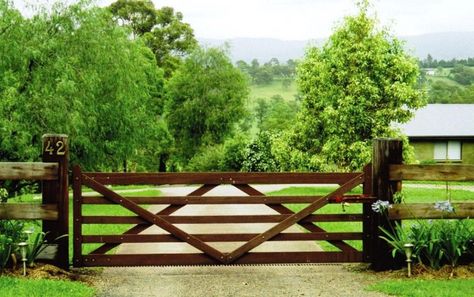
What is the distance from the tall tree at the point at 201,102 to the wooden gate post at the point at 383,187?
5095cm

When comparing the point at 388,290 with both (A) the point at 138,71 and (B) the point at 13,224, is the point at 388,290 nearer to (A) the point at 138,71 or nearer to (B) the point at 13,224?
(B) the point at 13,224

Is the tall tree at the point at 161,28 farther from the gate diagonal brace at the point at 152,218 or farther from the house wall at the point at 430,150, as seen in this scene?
the gate diagonal brace at the point at 152,218

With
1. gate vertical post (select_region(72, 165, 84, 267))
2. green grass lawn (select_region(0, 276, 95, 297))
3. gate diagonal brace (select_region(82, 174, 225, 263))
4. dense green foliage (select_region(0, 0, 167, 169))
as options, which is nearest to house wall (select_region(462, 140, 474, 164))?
dense green foliage (select_region(0, 0, 167, 169))

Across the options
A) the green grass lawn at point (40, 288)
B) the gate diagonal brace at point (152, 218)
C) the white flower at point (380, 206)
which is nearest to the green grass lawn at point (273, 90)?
the white flower at point (380, 206)

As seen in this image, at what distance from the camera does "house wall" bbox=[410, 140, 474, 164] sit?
48938 mm

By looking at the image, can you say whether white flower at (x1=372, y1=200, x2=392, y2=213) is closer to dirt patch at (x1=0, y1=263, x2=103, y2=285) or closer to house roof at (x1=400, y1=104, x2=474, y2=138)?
dirt patch at (x1=0, y1=263, x2=103, y2=285)

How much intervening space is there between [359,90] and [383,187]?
63.0ft

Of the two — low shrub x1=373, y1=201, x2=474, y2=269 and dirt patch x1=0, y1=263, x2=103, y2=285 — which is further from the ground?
low shrub x1=373, y1=201, x2=474, y2=269

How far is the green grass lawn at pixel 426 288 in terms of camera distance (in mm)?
8570

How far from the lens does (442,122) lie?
5191 cm

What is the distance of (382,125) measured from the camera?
96.0ft

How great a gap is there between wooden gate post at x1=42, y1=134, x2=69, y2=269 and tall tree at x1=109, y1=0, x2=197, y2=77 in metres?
54.9

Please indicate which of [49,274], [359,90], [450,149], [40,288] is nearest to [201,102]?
[450,149]

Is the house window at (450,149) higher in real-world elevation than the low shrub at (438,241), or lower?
lower
